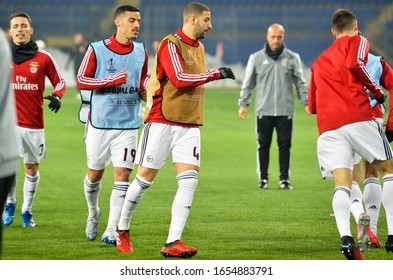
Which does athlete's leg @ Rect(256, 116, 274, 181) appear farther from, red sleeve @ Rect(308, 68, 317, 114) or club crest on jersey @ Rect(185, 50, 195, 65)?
club crest on jersey @ Rect(185, 50, 195, 65)

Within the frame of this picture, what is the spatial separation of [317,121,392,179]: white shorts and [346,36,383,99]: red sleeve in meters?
0.34

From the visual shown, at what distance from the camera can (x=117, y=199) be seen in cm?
888

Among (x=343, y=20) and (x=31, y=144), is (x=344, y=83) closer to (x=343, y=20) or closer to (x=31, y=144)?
(x=343, y=20)

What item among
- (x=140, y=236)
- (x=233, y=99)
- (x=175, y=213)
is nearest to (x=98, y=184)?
(x=140, y=236)

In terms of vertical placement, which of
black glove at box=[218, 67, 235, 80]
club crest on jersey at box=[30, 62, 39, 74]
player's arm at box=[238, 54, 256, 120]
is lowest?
black glove at box=[218, 67, 235, 80]

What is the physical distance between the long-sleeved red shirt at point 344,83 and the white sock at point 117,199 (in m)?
1.83

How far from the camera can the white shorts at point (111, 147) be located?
891cm

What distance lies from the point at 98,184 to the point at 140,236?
63 centimetres

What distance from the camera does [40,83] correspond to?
10.1 m

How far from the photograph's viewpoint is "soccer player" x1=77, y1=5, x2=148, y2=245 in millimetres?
8883

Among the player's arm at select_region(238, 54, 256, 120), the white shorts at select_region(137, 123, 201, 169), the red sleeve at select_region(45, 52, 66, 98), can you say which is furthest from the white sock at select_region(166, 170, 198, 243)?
the player's arm at select_region(238, 54, 256, 120)

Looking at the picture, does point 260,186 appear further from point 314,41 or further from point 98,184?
point 314,41

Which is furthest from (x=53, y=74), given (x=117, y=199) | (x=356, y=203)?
(x=356, y=203)

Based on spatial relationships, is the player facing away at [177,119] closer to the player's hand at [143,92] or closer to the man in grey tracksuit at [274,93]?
the player's hand at [143,92]
